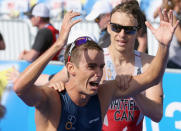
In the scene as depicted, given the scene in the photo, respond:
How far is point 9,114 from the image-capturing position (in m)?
6.53

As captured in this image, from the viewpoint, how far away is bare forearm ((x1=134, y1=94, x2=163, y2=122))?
12.7 feet

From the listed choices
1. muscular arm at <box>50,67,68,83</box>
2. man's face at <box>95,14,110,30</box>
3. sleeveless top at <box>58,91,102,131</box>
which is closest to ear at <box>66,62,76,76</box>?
sleeveless top at <box>58,91,102,131</box>

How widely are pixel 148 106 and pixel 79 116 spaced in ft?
2.79

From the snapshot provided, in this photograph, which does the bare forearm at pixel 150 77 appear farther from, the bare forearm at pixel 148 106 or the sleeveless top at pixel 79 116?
the sleeveless top at pixel 79 116

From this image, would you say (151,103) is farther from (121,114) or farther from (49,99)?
(49,99)

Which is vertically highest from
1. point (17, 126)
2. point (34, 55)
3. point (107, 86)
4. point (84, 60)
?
point (84, 60)

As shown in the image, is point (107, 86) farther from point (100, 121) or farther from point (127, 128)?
point (127, 128)

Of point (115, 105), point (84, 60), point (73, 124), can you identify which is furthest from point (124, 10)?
point (73, 124)

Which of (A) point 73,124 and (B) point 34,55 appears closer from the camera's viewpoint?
(A) point 73,124

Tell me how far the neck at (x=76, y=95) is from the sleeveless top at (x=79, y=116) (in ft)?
0.10

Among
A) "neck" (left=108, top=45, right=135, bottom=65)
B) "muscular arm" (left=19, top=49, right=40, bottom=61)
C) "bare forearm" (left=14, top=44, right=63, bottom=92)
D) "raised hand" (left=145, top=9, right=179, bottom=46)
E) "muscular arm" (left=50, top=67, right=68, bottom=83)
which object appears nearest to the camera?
"bare forearm" (left=14, top=44, right=63, bottom=92)

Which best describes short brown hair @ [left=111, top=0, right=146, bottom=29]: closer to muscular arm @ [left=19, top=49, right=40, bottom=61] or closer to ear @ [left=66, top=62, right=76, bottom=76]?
ear @ [left=66, top=62, right=76, bottom=76]

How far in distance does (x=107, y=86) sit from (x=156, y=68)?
46 cm

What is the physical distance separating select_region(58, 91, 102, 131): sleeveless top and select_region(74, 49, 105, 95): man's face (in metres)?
0.17
